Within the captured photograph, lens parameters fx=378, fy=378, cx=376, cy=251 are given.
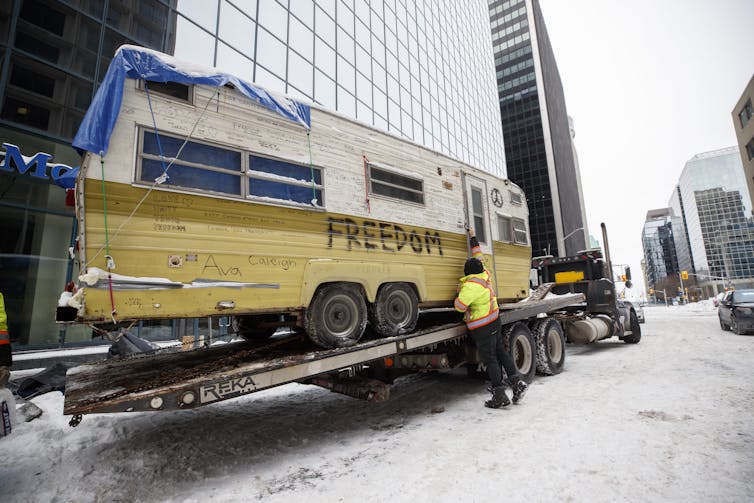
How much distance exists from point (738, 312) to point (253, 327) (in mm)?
14857

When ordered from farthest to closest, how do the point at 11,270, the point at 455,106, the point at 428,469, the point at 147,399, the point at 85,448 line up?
the point at 455,106, the point at 11,270, the point at 85,448, the point at 428,469, the point at 147,399

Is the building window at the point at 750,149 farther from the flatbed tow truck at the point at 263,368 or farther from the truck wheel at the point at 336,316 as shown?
the truck wheel at the point at 336,316

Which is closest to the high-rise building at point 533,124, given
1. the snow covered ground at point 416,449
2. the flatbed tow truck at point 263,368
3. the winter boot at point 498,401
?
the flatbed tow truck at point 263,368

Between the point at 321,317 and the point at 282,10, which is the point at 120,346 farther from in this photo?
the point at 282,10

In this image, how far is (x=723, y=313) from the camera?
13695 mm

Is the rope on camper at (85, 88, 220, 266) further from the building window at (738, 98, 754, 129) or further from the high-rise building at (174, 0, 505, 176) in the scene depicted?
the building window at (738, 98, 754, 129)

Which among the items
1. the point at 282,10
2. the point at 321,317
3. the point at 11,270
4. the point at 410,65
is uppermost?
the point at 410,65

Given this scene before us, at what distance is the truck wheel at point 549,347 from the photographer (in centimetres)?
698

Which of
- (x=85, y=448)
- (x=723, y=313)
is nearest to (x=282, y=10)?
(x=85, y=448)

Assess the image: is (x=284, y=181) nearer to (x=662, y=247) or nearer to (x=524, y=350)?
(x=524, y=350)

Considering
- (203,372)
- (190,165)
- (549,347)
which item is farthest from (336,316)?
(549,347)

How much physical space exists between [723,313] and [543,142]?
62109mm

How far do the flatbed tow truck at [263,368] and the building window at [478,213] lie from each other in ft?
4.81

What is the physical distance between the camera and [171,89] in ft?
12.4
